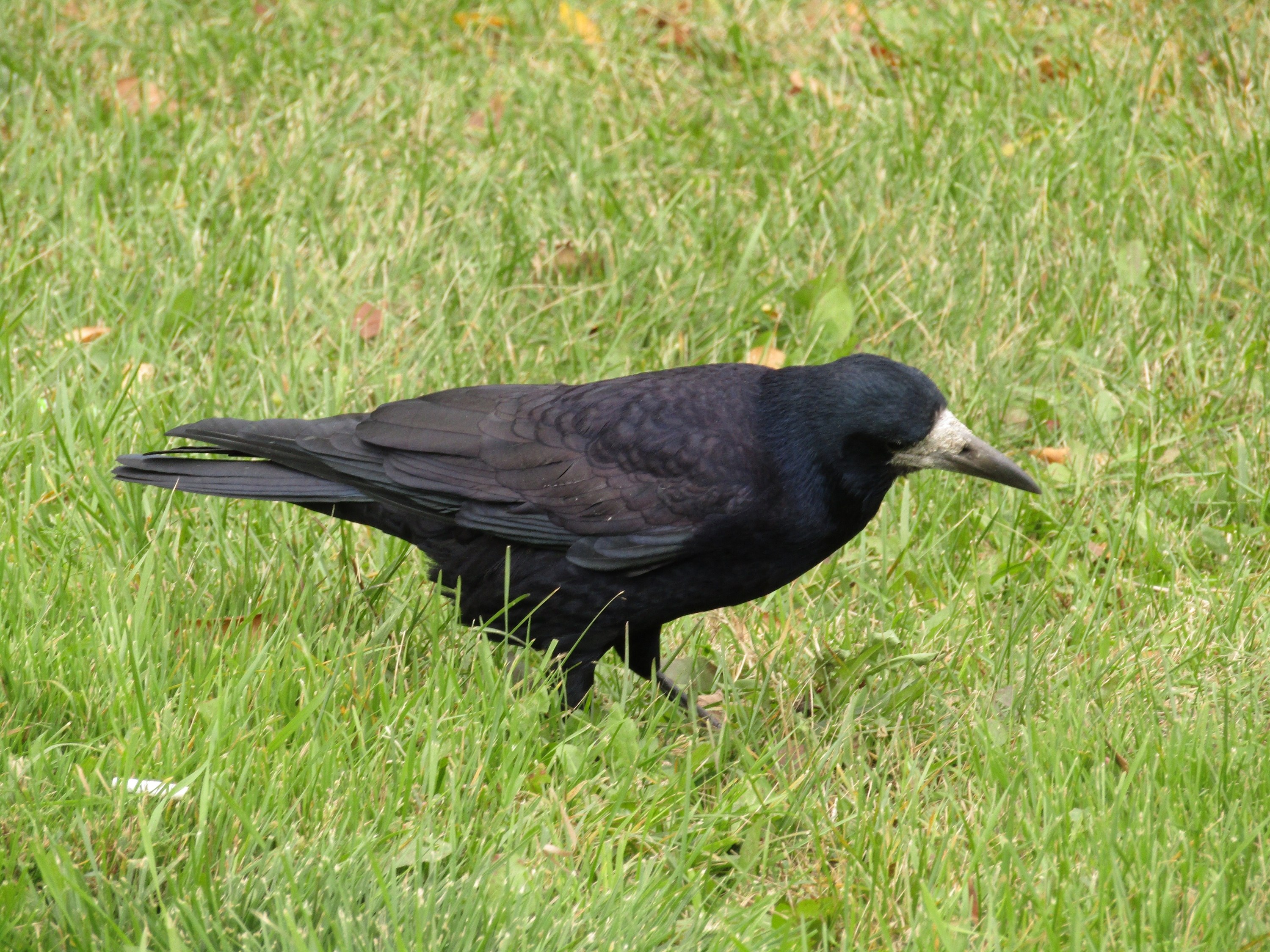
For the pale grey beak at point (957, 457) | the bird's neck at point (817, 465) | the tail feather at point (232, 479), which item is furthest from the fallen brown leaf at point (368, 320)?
the pale grey beak at point (957, 457)

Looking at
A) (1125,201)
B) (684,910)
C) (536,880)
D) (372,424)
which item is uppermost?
(1125,201)

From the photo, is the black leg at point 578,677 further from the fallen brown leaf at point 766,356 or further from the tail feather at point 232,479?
the fallen brown leaf at point 766,356

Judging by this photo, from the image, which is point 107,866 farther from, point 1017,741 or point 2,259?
point 2,259

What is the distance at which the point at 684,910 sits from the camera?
2.70m

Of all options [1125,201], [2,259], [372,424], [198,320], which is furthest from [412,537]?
[1125,201]

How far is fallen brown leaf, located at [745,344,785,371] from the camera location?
489 centimetres

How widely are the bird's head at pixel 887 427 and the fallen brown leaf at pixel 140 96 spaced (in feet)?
11.6

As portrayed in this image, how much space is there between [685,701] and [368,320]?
1.94 m

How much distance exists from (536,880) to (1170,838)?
1138mm

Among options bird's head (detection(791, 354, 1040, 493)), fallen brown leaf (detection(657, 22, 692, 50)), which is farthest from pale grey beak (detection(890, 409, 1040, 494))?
fallen brown leaf (detection(657, 22, 692, 50))

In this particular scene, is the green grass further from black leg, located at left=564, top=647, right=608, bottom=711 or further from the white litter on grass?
black leg, located at left=564, top=647, right=608, bottom=711

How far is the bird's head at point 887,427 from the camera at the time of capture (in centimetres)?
328

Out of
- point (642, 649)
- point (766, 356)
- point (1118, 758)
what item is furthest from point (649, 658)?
point (766, 356)

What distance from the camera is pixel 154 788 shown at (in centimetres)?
253
